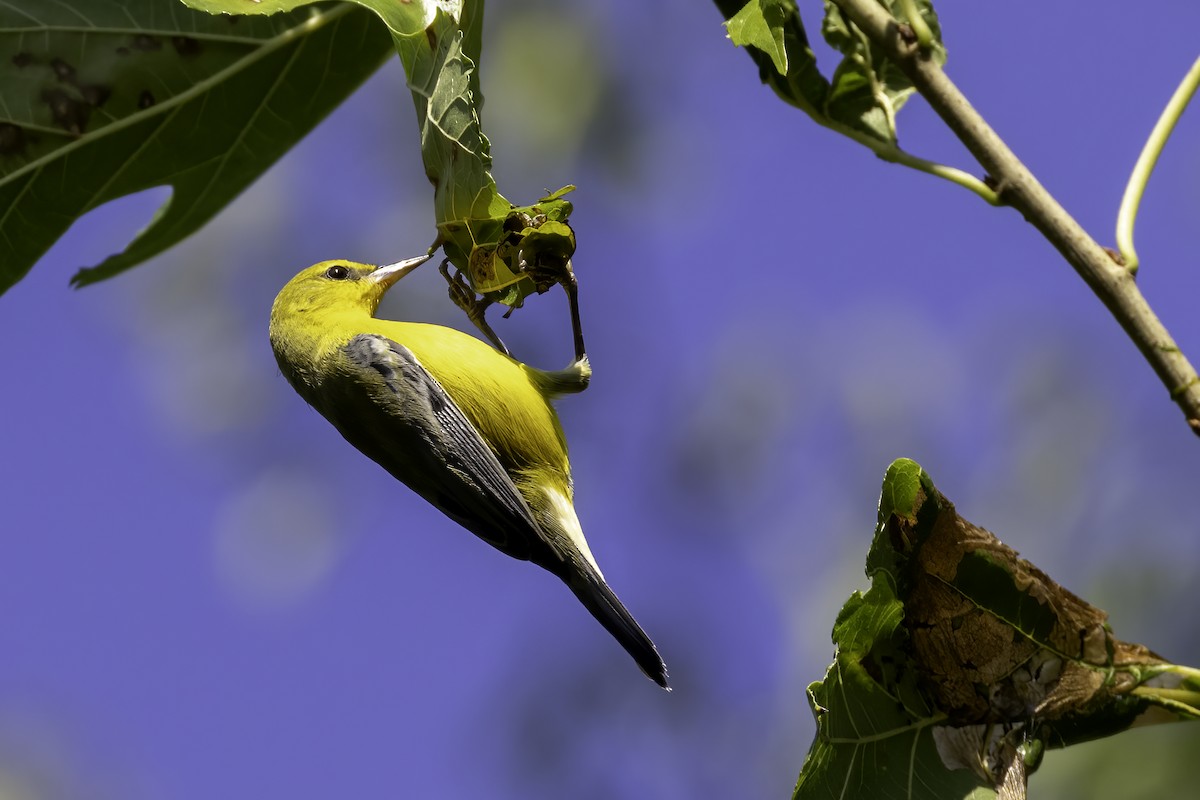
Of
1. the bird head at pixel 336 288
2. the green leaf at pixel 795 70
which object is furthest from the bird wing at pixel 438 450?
the green leaf at pixel 795 70

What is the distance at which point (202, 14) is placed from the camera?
12.9ft

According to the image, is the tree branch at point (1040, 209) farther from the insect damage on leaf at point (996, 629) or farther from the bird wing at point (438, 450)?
the bird wing at point (438, 450)

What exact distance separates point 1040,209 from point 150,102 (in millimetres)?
2728

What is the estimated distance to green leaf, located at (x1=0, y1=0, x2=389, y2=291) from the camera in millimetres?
3869

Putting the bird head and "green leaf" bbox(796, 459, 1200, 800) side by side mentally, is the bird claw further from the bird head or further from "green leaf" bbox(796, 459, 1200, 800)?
"green leaf" bbox(796, 459, 1200, 800)

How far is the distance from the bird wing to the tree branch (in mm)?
2433

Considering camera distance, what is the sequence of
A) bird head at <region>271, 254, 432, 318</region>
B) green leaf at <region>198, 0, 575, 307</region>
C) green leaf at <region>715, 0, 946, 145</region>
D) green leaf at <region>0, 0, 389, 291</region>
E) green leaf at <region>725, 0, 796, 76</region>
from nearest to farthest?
green leaf at <region>725, 0, 796, 76</region> < green leaf at <region>198, 0, 575, 307</region> < green leaf at <region>715, 0, 946, 145</region> < green leaf at <region>0, 0, 389, 291</region> < bird head at <region>271, 254, 432, 318</region>

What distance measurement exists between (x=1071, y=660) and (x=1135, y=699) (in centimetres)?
15

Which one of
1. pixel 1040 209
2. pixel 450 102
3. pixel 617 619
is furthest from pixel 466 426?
pixel 1040 209

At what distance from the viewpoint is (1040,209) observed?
8.63 ft

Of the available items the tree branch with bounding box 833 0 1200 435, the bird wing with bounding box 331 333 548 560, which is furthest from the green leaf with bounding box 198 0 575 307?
the bird wing with bounding box 331 333 548 560

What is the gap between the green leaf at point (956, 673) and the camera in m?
2.88

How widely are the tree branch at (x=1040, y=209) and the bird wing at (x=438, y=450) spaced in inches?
95.8

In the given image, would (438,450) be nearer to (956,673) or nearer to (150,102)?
(150,102)
